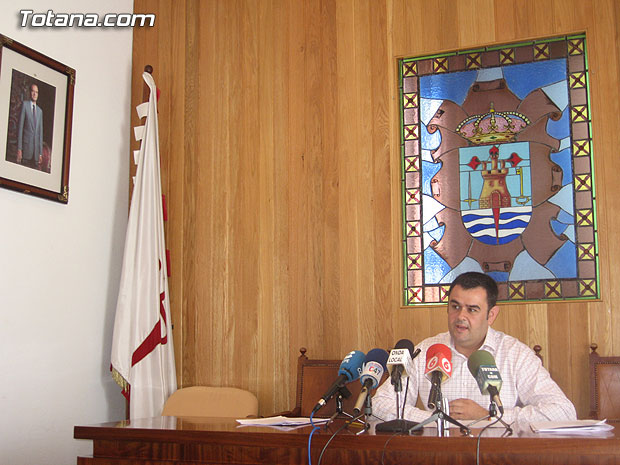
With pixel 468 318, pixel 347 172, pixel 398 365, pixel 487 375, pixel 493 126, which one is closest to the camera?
pixel 487 375

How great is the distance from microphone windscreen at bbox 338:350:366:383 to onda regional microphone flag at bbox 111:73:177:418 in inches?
83.9

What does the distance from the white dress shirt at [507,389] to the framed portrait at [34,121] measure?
2296mm

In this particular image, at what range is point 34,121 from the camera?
4.28 m

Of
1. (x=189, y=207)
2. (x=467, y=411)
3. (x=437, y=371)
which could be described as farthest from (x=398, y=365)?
(x=189, y=207)

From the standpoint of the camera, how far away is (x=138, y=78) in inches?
205

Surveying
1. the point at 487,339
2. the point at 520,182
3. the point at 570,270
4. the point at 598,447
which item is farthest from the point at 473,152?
the point at 598,447

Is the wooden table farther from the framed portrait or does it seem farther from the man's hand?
the framed portrait

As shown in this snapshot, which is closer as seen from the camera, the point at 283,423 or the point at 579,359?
the point at 283,423

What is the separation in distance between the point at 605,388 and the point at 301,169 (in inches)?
86.2

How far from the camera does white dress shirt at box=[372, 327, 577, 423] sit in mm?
3113

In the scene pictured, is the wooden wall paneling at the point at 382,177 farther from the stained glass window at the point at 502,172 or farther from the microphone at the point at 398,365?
the microphone at the point at 398,365
